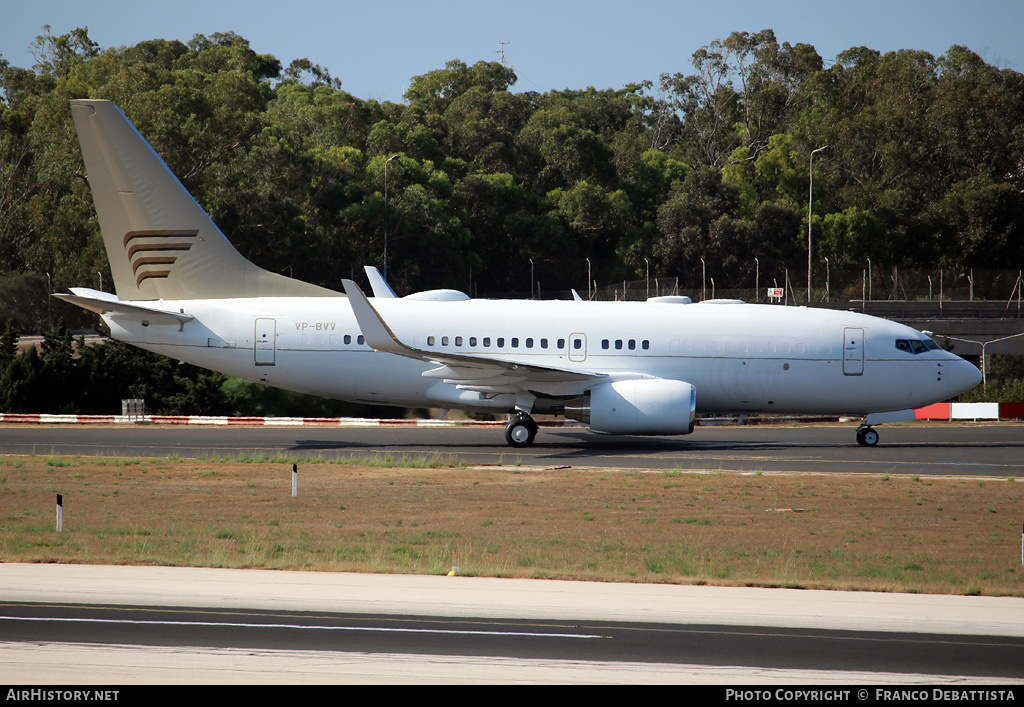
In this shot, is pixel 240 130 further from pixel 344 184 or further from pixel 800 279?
pixel 800 279

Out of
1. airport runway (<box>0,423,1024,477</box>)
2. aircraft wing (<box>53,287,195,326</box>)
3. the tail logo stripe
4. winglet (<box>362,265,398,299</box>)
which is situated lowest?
airport runway (<box>0,423,1024,477</box>)

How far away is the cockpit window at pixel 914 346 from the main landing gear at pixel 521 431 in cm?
1079

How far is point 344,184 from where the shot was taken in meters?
73.2

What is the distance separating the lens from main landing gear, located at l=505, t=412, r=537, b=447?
28.4 m

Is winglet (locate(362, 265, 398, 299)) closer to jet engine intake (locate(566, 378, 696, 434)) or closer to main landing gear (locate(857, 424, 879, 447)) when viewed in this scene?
jet engine intake (locate(566, 378, 696, 434))

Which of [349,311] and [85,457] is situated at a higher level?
[349,311]

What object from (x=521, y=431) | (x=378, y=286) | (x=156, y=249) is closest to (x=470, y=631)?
(x=521, y=431)

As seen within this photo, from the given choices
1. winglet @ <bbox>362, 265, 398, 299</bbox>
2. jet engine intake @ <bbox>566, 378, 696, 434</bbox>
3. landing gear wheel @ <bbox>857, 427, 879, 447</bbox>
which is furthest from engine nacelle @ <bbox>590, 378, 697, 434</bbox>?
winglet @ <bbox>362, 265, 398, 299</bbox>

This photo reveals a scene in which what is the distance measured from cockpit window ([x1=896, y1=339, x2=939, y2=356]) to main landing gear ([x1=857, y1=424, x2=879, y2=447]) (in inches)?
106

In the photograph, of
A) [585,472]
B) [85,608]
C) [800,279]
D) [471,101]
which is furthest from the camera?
[471,101]

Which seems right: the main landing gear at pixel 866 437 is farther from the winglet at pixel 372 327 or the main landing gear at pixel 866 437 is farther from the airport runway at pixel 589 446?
the winglet at pixel 372 327

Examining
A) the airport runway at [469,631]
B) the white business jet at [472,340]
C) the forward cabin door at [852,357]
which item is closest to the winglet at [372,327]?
the white business jet at [472,340]
